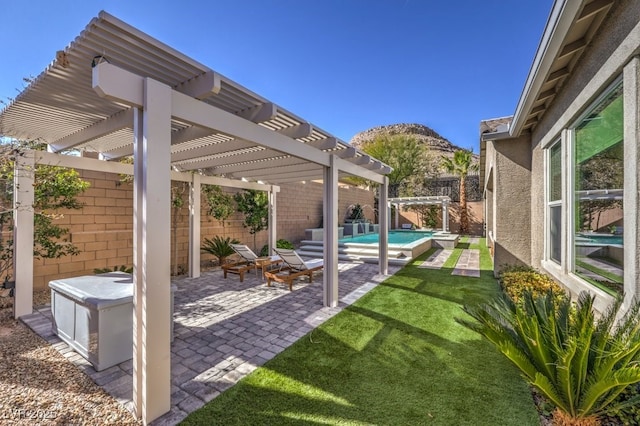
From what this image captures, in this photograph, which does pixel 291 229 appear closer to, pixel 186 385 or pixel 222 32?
pixel 222 32

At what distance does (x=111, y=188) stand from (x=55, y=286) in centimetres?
441

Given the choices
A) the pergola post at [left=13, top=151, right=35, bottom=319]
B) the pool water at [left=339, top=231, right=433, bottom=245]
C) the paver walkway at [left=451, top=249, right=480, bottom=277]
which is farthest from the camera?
the pool water at [left=339, top=231, right=433, bottom=245]

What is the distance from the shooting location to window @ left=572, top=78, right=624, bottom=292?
11.3 feet

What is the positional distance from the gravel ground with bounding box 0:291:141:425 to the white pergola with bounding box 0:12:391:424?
556 millimetres

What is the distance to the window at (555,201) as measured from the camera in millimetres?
5633

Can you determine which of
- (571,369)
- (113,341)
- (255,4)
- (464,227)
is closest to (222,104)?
(113,341)

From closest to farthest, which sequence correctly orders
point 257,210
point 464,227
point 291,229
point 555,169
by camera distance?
point 555,169
point 257,210
point 291,229
point 464,227

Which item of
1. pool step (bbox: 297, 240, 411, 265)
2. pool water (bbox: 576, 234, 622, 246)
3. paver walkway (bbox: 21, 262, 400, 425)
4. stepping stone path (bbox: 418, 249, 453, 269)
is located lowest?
paver walkway (bbox: 21, 262, 400, 425)

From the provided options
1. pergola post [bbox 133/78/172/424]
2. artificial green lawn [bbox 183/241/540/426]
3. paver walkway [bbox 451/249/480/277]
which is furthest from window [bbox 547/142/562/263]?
pergola post [bbox 133/78/172/424]

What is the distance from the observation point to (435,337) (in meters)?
4.98

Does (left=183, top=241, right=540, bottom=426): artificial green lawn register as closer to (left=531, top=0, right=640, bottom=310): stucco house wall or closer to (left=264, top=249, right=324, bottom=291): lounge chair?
(left=531, top=0, right=640, bottom=310): stucco house wall

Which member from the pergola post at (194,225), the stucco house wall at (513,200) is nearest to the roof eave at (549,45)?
the stucco house wall at (513,200)

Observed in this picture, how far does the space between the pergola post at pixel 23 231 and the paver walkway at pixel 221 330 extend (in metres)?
0.42

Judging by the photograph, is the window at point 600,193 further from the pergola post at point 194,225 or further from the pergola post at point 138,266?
the pergola post at point 194,225
